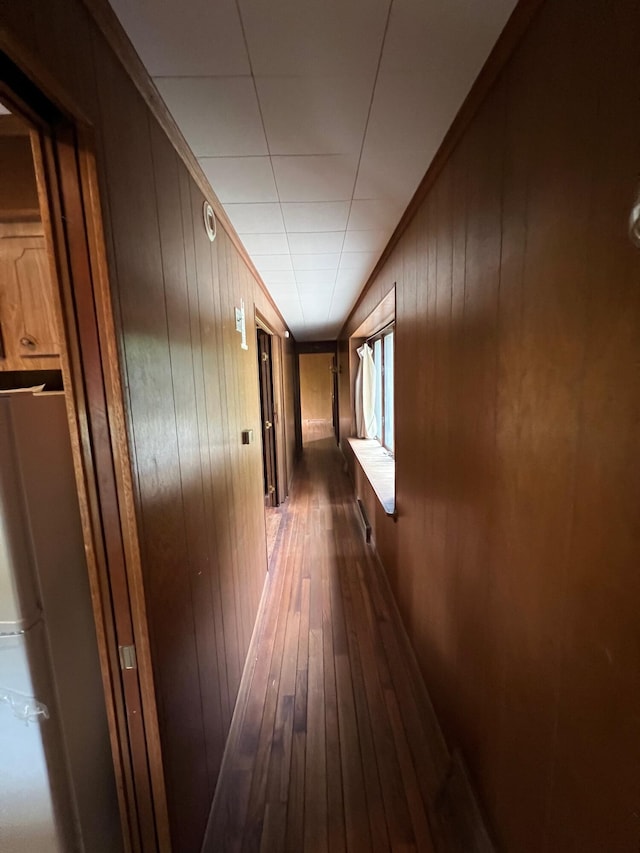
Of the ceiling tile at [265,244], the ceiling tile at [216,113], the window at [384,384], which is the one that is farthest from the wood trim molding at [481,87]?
the window at [384,384]

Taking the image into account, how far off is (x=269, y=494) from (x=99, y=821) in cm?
341

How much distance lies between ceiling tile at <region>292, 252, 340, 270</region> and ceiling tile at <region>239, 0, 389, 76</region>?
140 cm

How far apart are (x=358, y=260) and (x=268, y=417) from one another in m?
2.24

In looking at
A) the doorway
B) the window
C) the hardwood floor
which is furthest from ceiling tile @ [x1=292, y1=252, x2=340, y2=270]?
the doorway

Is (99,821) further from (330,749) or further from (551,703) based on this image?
(551,703)

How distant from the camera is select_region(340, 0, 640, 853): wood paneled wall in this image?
22.9 inches

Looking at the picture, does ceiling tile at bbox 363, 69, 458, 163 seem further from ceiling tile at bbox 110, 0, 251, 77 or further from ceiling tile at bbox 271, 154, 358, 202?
ceiling tile at bbox 110, 0, 251, 77

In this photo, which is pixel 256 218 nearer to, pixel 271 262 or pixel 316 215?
pixel 316 215

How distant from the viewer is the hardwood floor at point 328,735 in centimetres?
121

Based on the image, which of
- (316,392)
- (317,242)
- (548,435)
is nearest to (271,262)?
(317,242)

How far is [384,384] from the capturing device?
→ 3975 millimetres

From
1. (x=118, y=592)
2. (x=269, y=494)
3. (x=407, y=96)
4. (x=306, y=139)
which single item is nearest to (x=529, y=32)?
(x=407, y=96)

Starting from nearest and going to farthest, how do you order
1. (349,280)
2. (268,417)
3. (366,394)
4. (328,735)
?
(328,735)
(349,280)
(268,417)
(366,394)

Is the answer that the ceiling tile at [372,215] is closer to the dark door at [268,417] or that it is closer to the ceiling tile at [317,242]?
the ceiling tile at [317,242]
